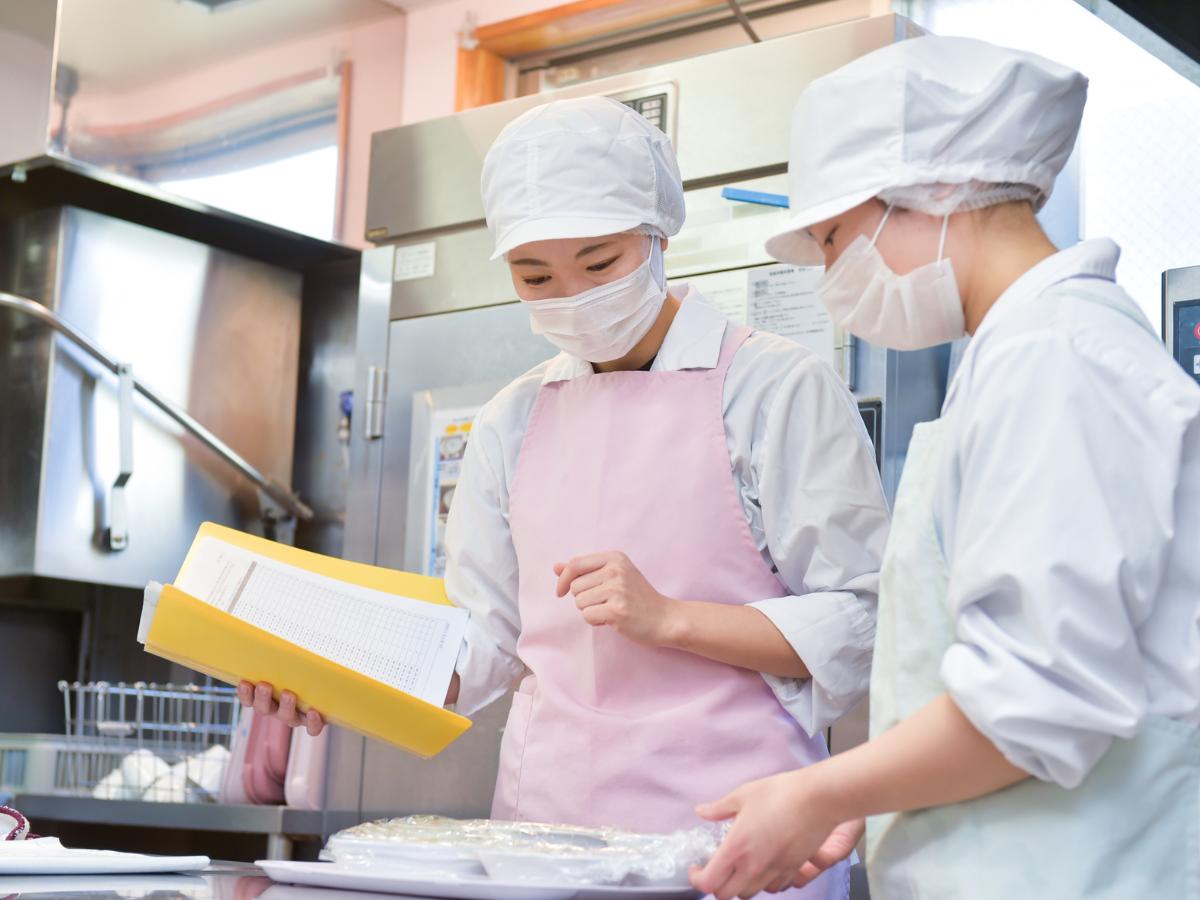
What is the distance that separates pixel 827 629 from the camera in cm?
138

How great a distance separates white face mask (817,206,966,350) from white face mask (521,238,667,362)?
0.40 m

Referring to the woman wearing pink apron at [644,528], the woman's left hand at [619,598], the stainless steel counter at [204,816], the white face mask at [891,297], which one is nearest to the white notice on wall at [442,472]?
the stainless steel counter at [204,816]

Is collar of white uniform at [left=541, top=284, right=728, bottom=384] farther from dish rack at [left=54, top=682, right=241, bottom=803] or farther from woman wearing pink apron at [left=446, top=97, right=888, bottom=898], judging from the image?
dish rack at [left=54, top=682, right=241, bottom=803]

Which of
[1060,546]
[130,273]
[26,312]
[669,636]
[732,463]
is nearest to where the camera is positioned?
[1060,546]

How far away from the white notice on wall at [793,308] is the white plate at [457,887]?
127 centimetres

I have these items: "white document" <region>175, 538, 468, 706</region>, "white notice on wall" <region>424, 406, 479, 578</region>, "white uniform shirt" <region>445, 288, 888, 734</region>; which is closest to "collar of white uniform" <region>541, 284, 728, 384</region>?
"white uniform shirt" <region>445, 288, 888, 734</region>

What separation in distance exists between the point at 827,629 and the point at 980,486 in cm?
49

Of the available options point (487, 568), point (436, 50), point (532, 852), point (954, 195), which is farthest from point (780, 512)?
point (436, 50)

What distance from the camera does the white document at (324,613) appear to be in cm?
144

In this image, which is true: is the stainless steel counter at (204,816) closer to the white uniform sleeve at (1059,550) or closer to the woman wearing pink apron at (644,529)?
the woman wearing pink apron at (644,529)

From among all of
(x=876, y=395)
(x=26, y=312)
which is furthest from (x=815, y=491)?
(x=26, y=312)

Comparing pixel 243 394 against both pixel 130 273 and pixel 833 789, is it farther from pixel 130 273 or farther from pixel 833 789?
pixel 833 789

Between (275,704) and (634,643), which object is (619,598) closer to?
(634,643)

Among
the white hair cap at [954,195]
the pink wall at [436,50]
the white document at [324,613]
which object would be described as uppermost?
the pink wall at [436,50]
